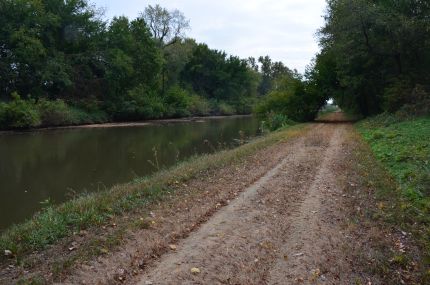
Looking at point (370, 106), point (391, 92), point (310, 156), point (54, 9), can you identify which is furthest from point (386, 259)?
point (54, 9)

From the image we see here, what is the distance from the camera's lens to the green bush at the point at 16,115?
3600 cm

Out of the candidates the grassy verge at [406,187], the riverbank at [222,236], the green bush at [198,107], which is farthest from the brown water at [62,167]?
the green bush at [198,107]

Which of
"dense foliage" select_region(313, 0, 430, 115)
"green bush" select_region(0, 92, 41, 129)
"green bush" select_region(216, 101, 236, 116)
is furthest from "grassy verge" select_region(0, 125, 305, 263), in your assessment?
"green bush" select_region(216, 101, 236, 116)

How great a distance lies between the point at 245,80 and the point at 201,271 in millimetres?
94785

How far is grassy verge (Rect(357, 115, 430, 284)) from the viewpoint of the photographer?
20.6ft

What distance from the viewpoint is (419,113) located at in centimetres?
2433

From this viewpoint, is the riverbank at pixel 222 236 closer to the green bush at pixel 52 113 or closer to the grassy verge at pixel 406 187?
the grassy verge at pixel 406 187

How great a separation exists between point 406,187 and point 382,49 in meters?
23.9

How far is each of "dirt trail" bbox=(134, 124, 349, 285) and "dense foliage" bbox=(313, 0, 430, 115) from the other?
18.9m

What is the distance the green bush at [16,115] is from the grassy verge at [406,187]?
31.7 metres

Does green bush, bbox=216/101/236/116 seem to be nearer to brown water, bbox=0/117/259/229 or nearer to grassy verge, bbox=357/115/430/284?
brown water, bbox=0/117/259/229

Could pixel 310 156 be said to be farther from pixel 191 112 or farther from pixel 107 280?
pixel 191 112

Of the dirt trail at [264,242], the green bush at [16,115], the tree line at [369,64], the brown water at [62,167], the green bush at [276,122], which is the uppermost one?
the tree line at [369,64]

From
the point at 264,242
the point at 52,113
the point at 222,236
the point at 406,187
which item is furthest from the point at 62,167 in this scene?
the point at 52,113
